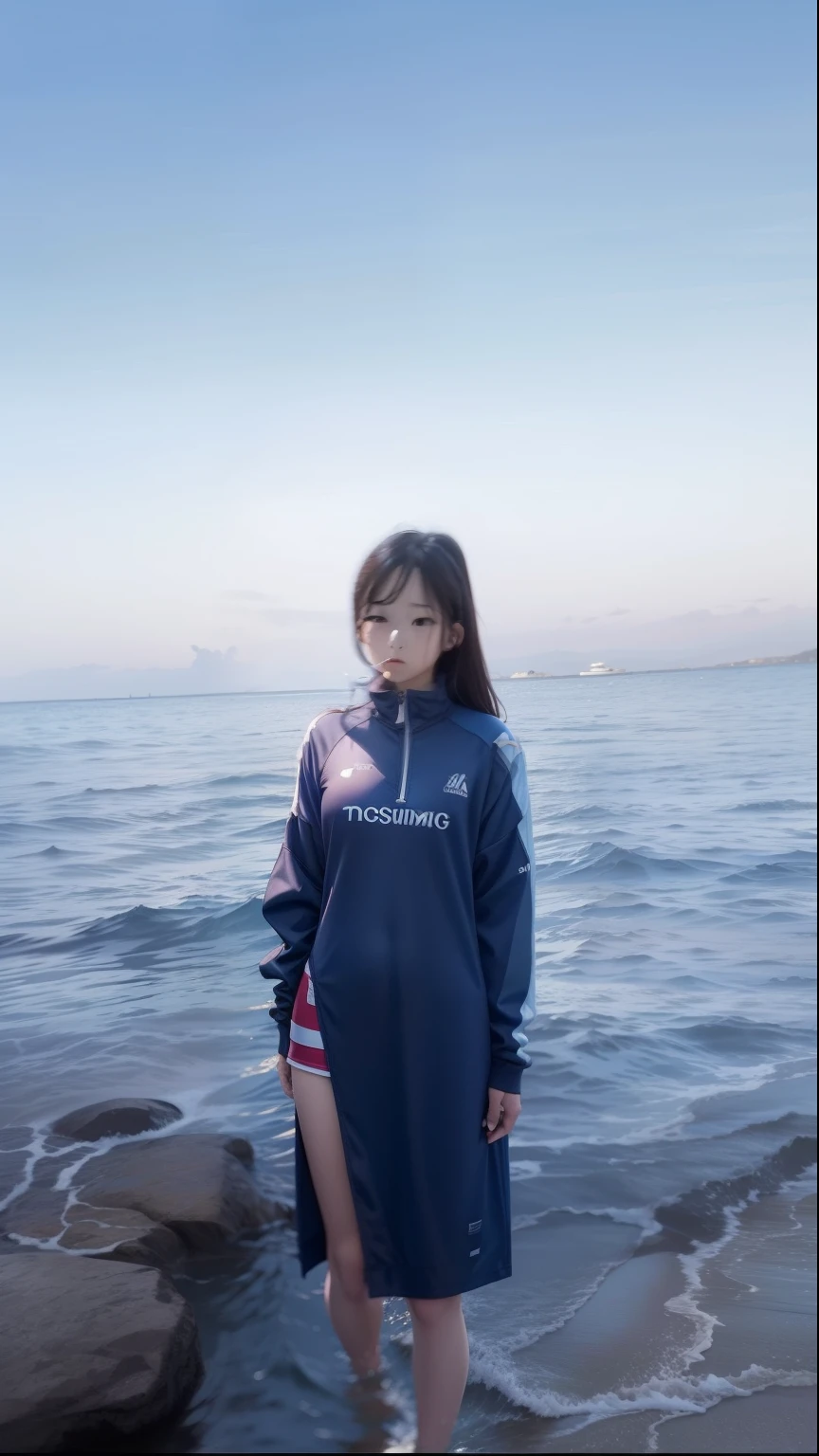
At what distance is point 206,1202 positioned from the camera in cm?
264

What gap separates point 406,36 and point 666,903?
4.30 metres

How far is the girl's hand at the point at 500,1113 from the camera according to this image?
6.08ft

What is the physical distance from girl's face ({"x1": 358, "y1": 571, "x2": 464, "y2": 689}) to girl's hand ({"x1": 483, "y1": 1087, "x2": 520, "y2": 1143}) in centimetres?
80

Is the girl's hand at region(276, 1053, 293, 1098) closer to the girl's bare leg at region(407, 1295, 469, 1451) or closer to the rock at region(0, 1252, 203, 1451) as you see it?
the girl's bare leg at region(407, 1295, 469, 1451)

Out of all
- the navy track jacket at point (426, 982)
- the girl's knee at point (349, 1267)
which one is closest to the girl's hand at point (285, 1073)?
the navy track jacket at point (426, 982)

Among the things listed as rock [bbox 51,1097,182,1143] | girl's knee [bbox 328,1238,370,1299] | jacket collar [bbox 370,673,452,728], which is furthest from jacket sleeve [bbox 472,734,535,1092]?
rock [bbox 51,1097,182,1143]

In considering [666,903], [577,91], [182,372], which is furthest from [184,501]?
[666,903]

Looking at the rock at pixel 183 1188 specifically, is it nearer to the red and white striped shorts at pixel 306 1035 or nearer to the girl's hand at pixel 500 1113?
the red and white striped shorts at pixel 306 1035

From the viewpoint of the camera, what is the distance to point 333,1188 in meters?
1.92

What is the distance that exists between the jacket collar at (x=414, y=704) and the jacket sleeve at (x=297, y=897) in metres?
0.17

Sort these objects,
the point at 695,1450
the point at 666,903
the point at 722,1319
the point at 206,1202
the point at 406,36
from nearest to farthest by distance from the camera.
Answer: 1. the point at 695,1450
2. the point at 722,1319
3. the point at 206,1202
4. the point at 406,36
5. the point at 666,903

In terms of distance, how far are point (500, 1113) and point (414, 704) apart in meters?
0.77

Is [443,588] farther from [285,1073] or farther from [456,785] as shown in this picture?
[285,1073]

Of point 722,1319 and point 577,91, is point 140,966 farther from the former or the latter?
point 577,91
